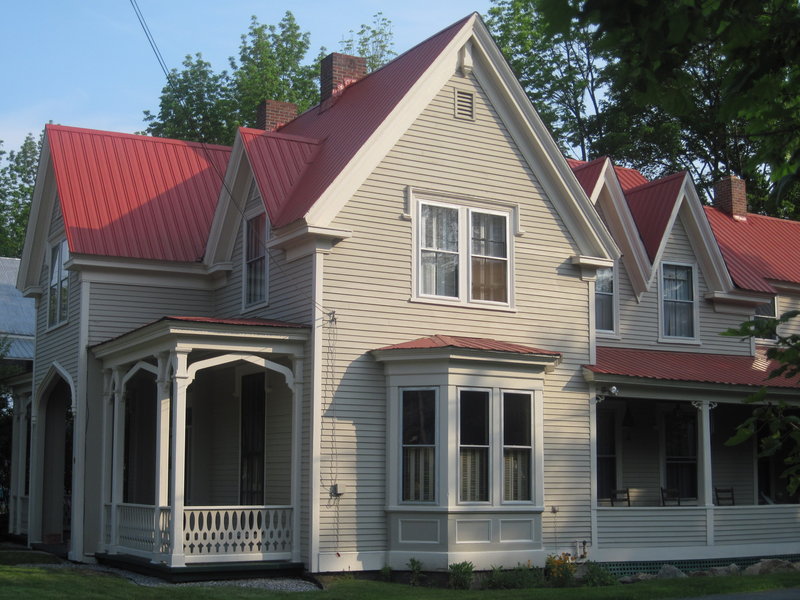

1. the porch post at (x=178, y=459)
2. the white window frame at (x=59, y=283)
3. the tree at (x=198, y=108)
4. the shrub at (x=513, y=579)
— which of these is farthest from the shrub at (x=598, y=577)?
the tree at (x=198, y=108)

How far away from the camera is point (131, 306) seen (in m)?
21.0

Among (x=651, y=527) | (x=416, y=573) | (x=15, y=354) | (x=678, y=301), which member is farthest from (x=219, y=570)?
(x=15, y=354)

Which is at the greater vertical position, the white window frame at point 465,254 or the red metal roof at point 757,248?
the red metal roof at point 757,248

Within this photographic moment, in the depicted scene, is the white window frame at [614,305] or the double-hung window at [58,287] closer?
the double-hung window at [58,287]

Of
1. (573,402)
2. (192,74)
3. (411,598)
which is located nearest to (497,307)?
(573,402)

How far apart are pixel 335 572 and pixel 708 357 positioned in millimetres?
11121

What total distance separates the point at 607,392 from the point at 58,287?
447 inches

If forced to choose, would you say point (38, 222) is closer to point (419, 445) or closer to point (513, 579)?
point (419, 445)

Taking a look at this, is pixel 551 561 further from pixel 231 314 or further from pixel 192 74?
pixel 192 74

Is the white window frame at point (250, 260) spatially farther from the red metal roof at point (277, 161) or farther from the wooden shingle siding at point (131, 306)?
the wooden shingle siding at point (131, 306)

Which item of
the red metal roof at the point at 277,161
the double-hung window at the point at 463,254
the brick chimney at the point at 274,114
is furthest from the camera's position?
the brick chimney at the point at 274,114

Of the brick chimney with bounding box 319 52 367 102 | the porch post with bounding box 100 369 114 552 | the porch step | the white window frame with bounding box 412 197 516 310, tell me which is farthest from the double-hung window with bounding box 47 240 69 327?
the white window frame with bounding box 412 197 516 310

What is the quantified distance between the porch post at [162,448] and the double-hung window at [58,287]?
5.32 metres

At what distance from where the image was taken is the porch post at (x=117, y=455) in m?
19.2
